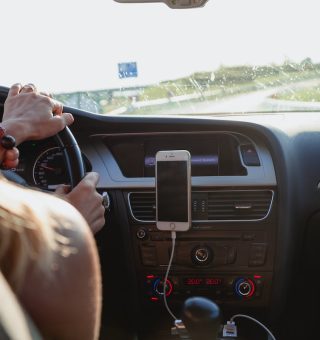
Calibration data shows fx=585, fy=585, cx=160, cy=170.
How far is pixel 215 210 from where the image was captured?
287 cm

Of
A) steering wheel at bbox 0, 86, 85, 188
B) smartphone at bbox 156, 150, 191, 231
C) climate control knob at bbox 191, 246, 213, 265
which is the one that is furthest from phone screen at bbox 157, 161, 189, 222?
steering wheel at bbox 0, 86, 85, 188

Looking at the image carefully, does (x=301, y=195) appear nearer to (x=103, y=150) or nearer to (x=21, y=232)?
(x=103, y=150)

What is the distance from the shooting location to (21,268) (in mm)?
904

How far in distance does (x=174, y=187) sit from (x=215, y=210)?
0.83ft

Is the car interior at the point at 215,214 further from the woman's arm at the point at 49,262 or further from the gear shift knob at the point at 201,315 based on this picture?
the woman's arm at the point at 49,262

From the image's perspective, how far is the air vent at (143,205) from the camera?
2.94m

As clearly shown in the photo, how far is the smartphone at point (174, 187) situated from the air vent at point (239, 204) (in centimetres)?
15

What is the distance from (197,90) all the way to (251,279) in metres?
1.00

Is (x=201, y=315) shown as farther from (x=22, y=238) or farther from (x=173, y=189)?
(x=173, y=189)

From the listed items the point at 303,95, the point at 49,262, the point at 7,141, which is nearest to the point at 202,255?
the point at 303,95

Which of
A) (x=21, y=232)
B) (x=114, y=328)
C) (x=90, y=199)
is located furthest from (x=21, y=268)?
(x=114, y=328)

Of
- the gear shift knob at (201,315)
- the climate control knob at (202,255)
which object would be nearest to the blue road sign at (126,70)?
the climate control knob at (202,255)

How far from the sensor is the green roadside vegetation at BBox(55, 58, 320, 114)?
291 cm

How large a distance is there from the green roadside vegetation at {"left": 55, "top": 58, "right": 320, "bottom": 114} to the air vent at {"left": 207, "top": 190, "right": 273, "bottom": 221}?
1.73ft
